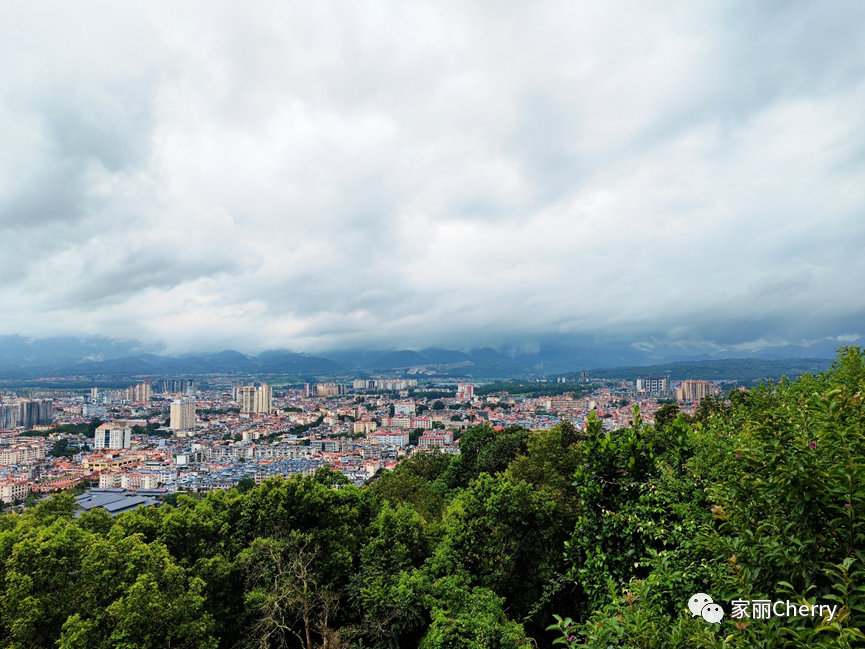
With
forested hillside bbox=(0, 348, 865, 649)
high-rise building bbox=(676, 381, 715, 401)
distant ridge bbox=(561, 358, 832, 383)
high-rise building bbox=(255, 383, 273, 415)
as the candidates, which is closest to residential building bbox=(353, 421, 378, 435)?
high-rise building bbox=(255, 383, 273, 415)

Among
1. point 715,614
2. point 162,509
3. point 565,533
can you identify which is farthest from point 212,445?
point 715,614

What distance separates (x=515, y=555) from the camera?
7.57 metres

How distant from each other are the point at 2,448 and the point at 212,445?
23533mm

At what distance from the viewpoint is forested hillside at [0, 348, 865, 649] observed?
1.97 metres

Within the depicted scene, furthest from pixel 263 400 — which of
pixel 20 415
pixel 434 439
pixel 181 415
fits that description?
pixel 434 439

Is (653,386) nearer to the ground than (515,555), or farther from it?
nearer to the ground

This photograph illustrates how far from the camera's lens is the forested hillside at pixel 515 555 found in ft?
6.45

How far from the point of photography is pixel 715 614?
2.20 metres

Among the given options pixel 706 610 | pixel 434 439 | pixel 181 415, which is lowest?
pixel 434 439

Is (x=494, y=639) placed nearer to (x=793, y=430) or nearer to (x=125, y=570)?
(x=793, y=430)

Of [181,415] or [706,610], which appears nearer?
[706,610]

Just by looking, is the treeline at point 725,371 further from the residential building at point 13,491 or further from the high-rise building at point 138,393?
the high-rise building at point 138,393

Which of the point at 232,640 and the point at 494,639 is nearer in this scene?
the point at 494,639

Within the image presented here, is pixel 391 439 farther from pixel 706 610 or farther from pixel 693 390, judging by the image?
pixel 706 610
